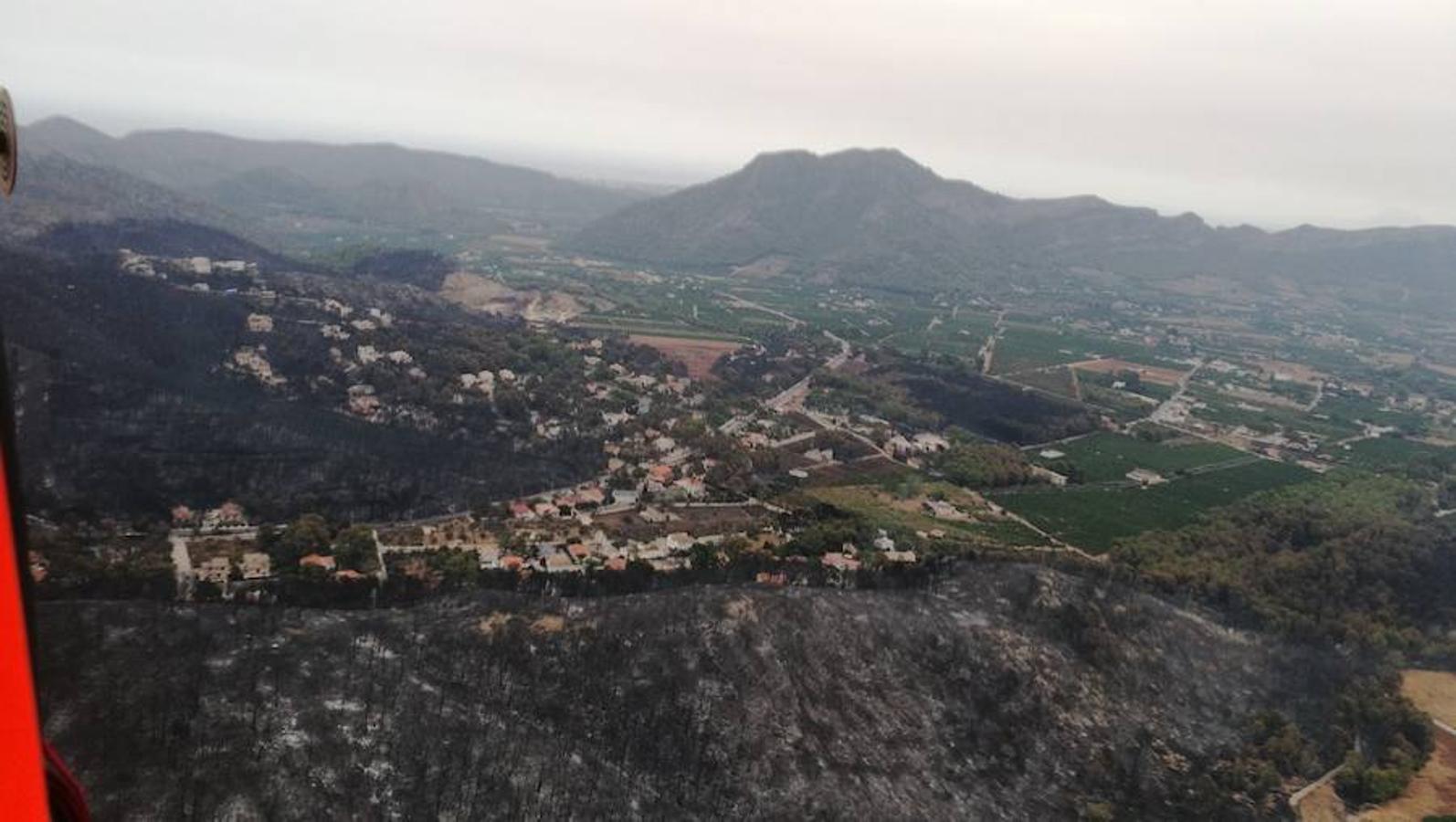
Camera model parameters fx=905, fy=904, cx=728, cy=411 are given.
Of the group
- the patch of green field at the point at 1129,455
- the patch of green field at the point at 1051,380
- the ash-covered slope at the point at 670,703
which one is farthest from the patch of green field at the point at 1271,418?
the ash-covered slope at the point at 670,703

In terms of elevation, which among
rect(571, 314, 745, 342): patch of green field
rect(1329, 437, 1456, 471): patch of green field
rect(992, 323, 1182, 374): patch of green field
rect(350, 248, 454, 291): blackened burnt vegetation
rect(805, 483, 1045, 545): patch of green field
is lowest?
rect(805, 483, 1045, 545): patch of green field

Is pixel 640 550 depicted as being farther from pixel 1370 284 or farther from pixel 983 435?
pixel 1370 284

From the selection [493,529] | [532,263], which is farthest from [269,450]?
[532,263]

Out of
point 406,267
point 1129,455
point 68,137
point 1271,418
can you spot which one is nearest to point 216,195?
point 68,137

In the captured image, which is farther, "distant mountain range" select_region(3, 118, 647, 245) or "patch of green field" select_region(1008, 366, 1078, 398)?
"distant mountain range" select_region(3, 118, 647, 245)

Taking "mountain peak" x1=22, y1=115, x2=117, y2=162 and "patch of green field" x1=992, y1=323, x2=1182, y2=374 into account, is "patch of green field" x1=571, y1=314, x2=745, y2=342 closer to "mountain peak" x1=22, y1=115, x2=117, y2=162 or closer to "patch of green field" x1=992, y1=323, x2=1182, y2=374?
"patch of green field" x1=992, y1=323, x2=1182, y2=374

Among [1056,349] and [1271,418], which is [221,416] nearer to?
[1271,418]

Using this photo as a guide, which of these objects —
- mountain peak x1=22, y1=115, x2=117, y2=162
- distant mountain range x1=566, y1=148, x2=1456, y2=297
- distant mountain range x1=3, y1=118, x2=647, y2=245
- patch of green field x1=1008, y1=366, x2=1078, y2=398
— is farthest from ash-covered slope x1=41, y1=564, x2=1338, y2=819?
mountain peak x1=22, y1=115, x2=117, y2=162
